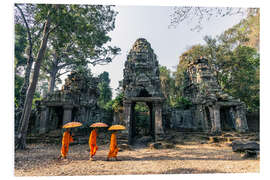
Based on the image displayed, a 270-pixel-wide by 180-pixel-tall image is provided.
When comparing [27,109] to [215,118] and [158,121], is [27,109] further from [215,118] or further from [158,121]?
[215,118]

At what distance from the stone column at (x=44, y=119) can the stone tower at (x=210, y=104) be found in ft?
37.6

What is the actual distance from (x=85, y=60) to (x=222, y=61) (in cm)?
1468

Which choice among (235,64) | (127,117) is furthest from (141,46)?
(235,64)

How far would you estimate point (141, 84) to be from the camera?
999 cm

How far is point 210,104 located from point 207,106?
22.2 inches

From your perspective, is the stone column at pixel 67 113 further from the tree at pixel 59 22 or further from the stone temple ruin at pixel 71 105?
the tree at pixel 59 22

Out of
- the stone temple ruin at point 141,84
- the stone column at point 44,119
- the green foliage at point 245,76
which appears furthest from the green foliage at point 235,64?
the stone column at point 44,119

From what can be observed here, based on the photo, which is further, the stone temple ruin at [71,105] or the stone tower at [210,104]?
the stone temple ruin at [71,105]

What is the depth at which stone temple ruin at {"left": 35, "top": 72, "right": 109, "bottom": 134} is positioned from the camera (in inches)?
421

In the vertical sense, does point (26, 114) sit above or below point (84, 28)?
below

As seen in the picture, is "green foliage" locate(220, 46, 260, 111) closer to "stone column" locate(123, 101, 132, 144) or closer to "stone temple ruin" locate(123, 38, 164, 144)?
"stone temple ruin" locate(123, 38, 164, 144)

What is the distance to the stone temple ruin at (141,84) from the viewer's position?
942cm
